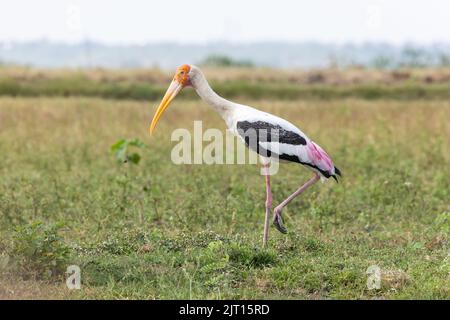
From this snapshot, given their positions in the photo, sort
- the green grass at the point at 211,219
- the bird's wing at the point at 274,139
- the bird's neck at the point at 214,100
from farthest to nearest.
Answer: the bird's neck at the point at 214,100
the bird's wing at the point at 274,139
the green grass at the point at 211,219

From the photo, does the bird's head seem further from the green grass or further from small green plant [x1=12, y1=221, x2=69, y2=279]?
small green plant [x1=12, y1=221, x2=69, y2=279]

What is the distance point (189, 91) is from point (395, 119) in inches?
246

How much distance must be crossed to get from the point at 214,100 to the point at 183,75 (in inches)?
12.1

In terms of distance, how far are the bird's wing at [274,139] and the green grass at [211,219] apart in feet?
1.91

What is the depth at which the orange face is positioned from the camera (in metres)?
6.65

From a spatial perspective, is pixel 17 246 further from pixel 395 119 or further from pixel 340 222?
pixel 395 119

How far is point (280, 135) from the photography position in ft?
21.0

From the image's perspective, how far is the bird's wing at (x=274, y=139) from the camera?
637 centimetres

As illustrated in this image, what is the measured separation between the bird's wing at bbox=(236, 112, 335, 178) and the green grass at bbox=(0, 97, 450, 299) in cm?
58

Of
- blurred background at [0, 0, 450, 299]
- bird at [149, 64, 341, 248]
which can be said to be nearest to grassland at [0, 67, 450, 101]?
blurred background at [0, 0, 450, 299]

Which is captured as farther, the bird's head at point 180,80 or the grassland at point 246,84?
the grassland at point 246,84

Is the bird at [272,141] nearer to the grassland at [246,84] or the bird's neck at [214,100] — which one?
the bird's neck at [214,100]

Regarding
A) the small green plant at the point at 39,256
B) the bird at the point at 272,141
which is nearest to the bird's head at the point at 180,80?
the bird at the point at 272,141

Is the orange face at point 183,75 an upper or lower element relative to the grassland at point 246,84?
upper
